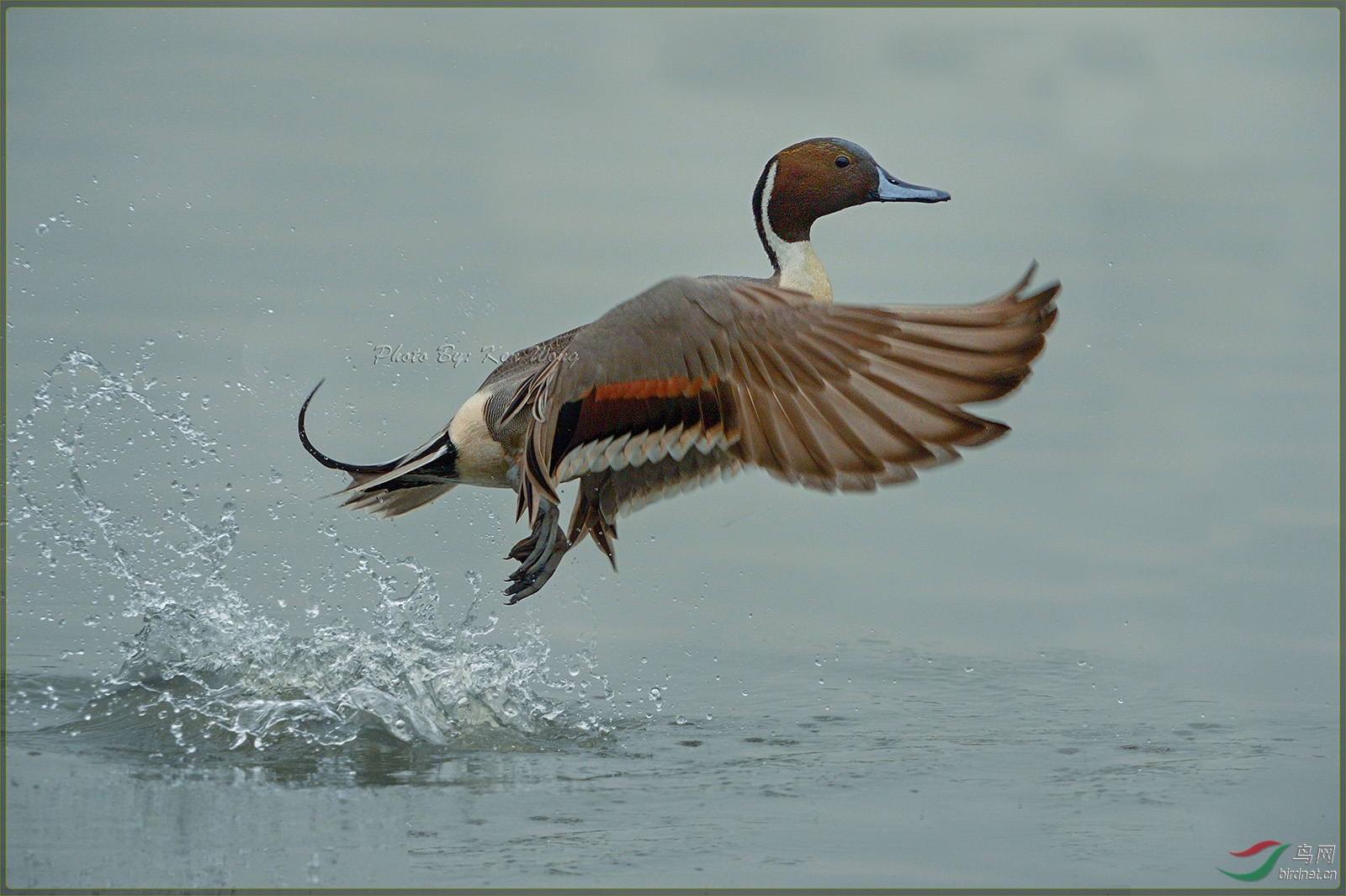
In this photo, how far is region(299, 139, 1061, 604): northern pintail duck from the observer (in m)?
3.24

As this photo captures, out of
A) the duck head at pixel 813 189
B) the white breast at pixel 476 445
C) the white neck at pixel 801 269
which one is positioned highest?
the duck head at pixel 813 189

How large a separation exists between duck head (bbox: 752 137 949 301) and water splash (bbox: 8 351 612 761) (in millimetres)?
1582

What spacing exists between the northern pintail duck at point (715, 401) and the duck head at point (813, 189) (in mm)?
1071

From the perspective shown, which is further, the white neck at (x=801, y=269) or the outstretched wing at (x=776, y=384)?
the white neck at (x=801, y=269)

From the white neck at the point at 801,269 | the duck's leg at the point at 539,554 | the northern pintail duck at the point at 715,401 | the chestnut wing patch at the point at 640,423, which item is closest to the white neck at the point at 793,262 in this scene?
the white neck at the point at 801,269

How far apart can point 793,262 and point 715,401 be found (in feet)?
5.21

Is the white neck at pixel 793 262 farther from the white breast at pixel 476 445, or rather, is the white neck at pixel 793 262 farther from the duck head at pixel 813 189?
the white breast at pixel 476 445

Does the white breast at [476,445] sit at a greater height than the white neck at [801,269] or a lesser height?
lesser

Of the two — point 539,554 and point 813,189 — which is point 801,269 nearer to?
point 813,189

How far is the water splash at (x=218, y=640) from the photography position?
429 centimetres

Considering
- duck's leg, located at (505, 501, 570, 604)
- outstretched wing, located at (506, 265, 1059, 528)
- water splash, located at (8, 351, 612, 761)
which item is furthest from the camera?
duck's leg, located at (505, 501, 570, 604)

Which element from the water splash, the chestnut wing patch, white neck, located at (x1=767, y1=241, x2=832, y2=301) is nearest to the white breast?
the chestnut wing patch

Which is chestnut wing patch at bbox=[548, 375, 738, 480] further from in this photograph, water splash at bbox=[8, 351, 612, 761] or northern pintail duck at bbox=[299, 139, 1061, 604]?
water splash at bbox=[8, 351, 612, 761]

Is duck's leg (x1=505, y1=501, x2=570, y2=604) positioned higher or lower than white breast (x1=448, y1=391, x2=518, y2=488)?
lower
